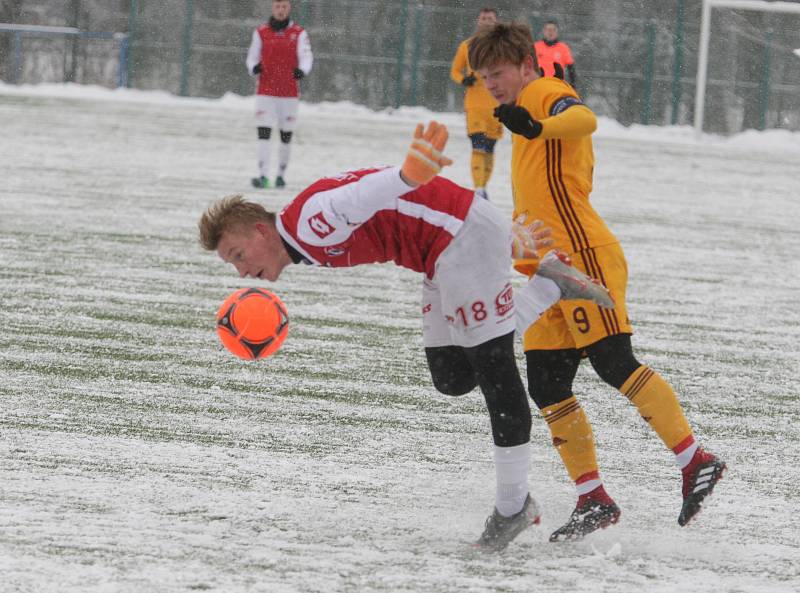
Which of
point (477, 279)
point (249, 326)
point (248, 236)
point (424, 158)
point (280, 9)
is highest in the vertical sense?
point (280, 9)

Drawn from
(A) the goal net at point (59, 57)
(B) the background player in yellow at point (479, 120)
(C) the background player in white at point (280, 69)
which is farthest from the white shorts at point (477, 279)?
(A) the goal net at point (59, 57)

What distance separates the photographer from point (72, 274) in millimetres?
9055

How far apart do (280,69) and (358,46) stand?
15128mm

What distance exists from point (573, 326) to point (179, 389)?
241 centimetres

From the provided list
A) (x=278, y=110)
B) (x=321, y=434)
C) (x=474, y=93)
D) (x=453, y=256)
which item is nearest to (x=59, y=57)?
(x=278, y=110)

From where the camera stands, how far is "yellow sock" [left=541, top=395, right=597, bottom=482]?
4598 mm

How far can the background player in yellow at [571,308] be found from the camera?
4.47 metres

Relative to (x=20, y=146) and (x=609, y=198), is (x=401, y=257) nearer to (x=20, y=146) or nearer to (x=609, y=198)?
(x=609, y=198)

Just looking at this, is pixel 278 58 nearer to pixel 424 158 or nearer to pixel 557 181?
pixel 557 181

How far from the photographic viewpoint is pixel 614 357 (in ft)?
14.8

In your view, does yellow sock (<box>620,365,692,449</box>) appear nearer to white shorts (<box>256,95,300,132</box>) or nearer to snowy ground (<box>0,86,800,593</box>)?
snowy ground (<box>0,86,800,593</box>)

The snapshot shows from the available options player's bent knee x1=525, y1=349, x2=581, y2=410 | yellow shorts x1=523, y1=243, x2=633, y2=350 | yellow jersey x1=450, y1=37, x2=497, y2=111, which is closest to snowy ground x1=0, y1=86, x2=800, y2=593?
player's bent knee x1=525, y1=349, x2=581, y2=410

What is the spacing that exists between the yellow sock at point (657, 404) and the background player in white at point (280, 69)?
11.0m

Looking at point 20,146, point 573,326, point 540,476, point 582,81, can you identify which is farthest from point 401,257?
point 582,81
